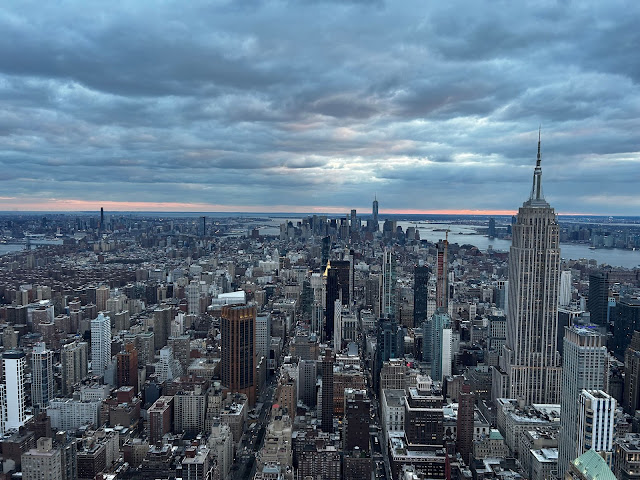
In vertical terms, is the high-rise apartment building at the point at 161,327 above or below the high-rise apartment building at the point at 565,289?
below

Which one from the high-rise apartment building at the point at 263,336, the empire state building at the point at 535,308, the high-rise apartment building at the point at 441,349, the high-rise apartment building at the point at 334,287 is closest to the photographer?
the empire state building at the point at 535,308

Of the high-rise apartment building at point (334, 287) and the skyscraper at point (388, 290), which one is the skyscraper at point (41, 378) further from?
the skyscraper at point (388, 290)

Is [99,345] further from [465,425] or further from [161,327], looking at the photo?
[465,425]

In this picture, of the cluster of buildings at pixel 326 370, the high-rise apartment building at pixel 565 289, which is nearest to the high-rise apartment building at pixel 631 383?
the cluster of buildings at pixel 326 370

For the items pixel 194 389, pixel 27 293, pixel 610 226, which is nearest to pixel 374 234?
pixel 610 226

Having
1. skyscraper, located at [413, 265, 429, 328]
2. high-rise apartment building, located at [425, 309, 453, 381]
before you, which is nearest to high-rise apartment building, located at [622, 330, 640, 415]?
high-rise apartment building, located at [425, 309, 453, 381]

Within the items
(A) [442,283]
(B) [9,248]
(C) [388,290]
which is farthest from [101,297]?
(A) [442,283]
